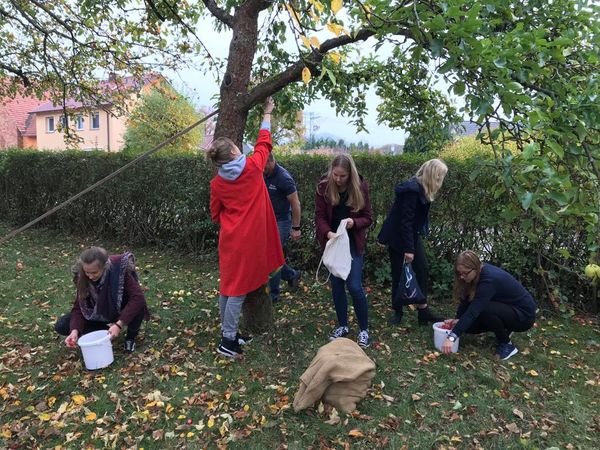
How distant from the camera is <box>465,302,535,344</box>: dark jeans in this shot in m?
3.63

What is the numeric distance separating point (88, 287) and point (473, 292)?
312 cm

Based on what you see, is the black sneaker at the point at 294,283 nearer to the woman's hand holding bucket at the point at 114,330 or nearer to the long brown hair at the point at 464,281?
the long brown hair at the point at 464,281

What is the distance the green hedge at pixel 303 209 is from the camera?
4863mm

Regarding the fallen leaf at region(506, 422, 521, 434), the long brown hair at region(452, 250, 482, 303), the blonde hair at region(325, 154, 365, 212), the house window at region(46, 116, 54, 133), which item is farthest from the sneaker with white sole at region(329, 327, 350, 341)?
the house window at region(46, 116, 54, 133)

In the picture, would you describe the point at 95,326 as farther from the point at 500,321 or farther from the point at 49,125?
the point at 49,125

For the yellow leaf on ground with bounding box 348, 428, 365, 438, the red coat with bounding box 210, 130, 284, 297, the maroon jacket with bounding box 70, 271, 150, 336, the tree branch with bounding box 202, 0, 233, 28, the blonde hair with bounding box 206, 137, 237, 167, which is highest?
the tree branch with bounding box 202, 0, 233, 28

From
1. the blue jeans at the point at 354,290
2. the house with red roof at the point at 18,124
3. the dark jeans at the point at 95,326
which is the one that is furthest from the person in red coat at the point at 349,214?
the house with red roof at the point at 18,124

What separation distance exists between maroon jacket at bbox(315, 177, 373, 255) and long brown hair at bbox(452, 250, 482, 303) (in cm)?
78

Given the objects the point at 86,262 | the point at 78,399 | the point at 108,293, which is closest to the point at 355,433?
the point at 78,399

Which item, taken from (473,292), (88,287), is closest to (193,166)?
(88,287)

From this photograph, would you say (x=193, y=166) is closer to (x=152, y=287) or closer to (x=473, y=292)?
(x=152, y=287)

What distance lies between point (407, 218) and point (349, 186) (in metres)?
0.67

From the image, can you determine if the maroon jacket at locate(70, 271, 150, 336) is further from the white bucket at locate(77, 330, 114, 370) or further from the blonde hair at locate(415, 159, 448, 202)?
the blonde hair at locate(415, 159, 448, 202)

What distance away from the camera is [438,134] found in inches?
212
